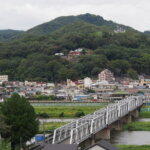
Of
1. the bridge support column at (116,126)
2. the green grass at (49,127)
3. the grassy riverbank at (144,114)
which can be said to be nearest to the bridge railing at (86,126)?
the bridge support column at (116,126)

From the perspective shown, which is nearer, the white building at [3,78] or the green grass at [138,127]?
the green grass at [138,127]

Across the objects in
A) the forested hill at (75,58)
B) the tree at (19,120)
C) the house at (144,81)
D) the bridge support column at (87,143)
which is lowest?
the bridge support column at (87,143)

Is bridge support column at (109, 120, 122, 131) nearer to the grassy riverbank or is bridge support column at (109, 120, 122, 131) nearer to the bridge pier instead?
the bridge pier

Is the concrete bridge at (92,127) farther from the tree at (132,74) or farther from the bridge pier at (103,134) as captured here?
the tree at (132,74)

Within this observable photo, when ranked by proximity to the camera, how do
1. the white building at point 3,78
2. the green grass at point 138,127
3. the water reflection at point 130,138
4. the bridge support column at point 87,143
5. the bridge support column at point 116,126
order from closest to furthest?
the bridge support column at point 87,143 < the water reflection at point 130,138 < the green grass at point 138,127 < the bridge support column at point 116,126 < the white building at point 3,78

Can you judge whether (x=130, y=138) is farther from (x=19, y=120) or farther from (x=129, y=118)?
(x=129, y=118)

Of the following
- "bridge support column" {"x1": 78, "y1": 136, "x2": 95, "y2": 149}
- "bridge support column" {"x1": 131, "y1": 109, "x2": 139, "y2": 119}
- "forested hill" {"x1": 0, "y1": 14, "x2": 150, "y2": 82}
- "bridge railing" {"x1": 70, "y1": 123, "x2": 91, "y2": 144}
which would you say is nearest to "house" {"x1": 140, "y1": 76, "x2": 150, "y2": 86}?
"forested hill" {"x1": 0, "y1": 14, "x2": 150, "y2": 82}

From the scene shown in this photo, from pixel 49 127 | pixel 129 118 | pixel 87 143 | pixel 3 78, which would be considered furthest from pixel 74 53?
pixel 87 143
